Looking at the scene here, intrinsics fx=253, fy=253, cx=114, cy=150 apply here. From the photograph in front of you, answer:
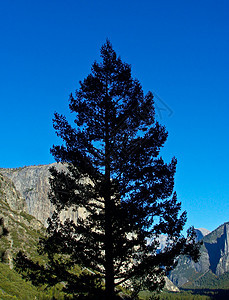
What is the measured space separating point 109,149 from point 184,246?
522 cm

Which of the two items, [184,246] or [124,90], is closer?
[184,246]

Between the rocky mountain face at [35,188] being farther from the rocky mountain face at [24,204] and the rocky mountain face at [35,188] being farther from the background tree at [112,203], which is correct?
the background tree at [112,203]

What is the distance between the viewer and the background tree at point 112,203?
10.3 meters

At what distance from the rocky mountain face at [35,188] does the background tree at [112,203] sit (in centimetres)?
11263

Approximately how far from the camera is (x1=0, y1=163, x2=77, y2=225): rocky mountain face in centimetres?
12950

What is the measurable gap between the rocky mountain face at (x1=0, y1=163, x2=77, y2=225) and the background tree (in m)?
113

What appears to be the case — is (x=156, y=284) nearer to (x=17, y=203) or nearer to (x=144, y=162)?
(x=144, y=162)

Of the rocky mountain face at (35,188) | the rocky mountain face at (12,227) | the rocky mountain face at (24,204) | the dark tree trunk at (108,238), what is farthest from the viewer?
the rocky mountain face at (35,188)

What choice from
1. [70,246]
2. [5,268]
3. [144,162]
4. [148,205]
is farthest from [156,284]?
[5,268]

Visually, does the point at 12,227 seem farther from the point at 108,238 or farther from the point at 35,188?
the point at 35,188

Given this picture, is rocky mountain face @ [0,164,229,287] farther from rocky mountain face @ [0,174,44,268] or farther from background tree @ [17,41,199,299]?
background tree @ [17,41,199,299]

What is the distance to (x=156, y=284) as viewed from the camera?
1030 centimetres

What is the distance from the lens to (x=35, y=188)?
5566 inches

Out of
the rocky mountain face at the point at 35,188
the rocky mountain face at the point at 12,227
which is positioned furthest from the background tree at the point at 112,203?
the rocky mountain face at the point at 35,188
